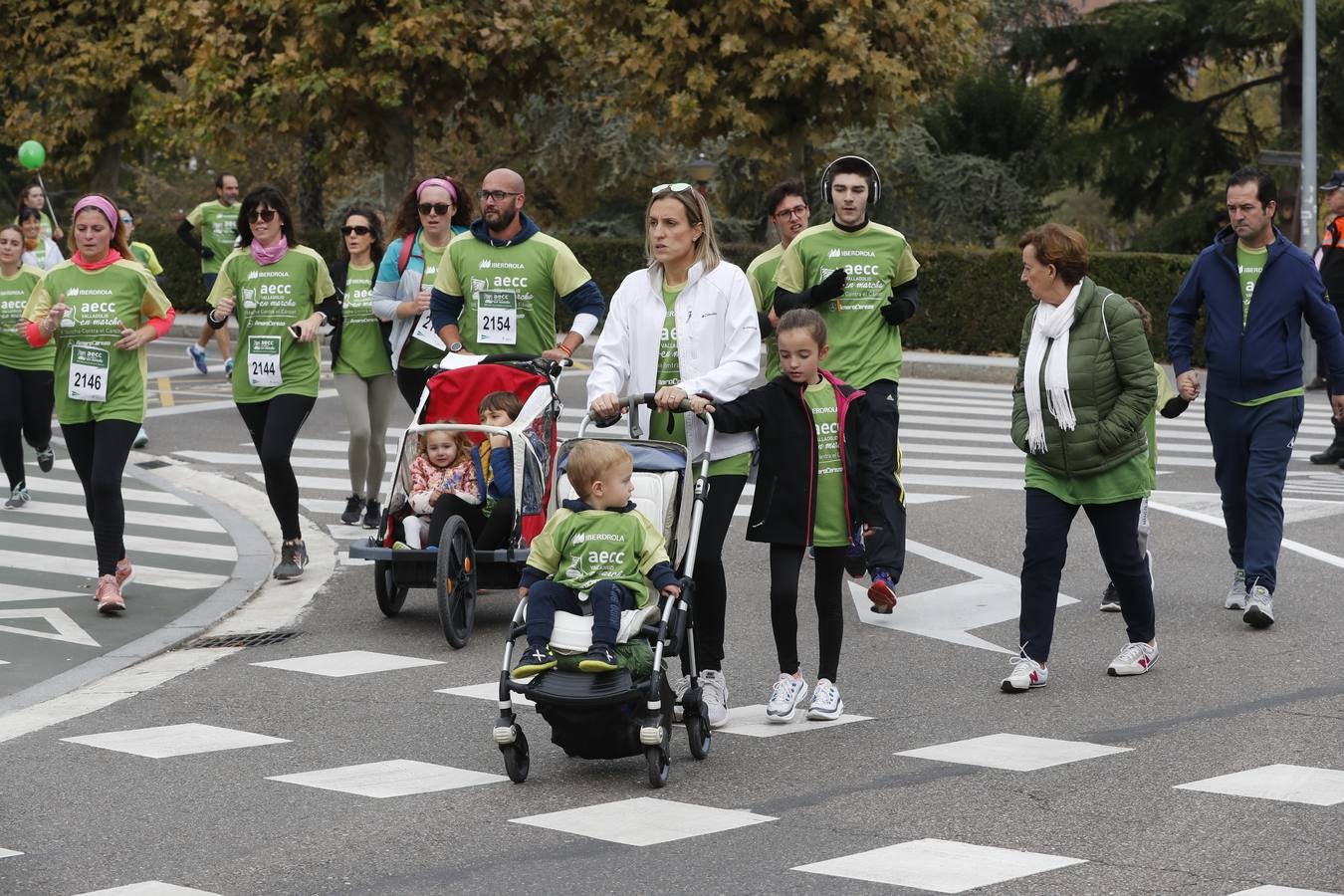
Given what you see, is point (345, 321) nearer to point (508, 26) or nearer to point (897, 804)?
point (897, 804)

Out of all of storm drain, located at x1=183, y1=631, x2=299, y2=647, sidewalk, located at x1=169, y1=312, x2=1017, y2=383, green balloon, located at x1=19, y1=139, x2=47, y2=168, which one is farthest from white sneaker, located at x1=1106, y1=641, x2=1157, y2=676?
green balloon, located at x1=19, y1=139, x2=47, y2=168

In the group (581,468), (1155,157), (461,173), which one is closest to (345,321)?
(581,468)

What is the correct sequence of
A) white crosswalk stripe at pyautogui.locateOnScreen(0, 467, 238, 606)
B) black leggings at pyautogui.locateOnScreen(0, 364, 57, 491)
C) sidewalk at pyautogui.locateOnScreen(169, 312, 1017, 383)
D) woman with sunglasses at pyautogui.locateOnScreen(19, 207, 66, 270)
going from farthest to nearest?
sidewalk at pyautogui.locateOnScreen(169, 312, 1017, 383) < woman with sunglasses at pyautogui.locateOnScreen(19, 207, 66, 270) < black leggings at pyautogui.locateOnScreen(0, 364, 57, 491) < white crosswalk stripe at pyautogui.locateOnScreen(0, 467, 238, 606)

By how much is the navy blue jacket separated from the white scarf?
1402 mm

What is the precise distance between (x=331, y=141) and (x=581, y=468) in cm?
2612

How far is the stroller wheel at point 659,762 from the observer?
6352 mm

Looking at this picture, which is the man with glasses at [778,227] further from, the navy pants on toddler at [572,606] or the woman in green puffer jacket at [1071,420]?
the navy pants on toddler at [572,606]

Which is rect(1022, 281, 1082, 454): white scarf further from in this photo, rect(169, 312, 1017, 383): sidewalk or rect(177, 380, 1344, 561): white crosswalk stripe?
rect(169, 312, 1017, 383): sidewalk

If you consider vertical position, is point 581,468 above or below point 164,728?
above

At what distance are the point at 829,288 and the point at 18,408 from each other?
6.05m

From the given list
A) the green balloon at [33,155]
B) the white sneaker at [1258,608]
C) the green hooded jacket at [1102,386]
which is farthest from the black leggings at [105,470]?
the green balloon at [33,155]

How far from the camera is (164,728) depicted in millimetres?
7512

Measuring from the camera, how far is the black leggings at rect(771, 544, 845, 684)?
7.27 metres

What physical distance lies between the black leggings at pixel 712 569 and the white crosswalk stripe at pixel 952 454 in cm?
581
